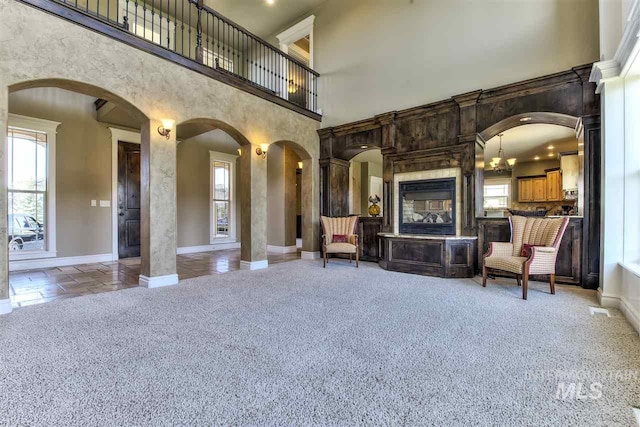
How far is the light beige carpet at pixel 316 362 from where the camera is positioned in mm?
1408

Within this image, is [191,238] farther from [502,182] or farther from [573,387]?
[502,182]

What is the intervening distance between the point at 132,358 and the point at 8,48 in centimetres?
325

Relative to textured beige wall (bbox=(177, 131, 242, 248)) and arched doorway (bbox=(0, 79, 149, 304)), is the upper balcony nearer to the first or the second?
arched doorway (bbox=(0, 79, 149, 304))

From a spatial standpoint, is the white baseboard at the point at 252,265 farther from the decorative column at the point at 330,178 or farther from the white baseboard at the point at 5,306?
the white baseboard at the point at 5,306

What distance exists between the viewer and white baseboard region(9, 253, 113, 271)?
4984mm

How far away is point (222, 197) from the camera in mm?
8102

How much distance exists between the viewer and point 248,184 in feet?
17.2

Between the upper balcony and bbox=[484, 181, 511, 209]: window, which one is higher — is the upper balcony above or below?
above

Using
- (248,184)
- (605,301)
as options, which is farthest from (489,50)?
(248,184)

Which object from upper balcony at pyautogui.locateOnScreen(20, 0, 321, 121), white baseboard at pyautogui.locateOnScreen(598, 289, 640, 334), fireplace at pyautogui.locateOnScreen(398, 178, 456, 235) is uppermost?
upper balcony at pyautogui.locateOnScreen(20, 0, 321, 121)

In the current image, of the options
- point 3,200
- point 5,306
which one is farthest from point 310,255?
point 3,200

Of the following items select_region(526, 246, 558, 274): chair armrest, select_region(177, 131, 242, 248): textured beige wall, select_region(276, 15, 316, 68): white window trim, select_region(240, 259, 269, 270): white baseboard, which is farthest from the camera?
select_region(177, 131, 242, 248): textured beige wall

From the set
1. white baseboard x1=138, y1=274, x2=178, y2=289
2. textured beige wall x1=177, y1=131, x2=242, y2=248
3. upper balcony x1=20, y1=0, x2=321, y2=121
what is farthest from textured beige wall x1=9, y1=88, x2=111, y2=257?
white baseboard x1=138, y1=274, x2=178, y2=289

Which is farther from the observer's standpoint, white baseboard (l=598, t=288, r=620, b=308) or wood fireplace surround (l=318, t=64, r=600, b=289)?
wood fireplace surround (l=318, t=64, r=600, b=289)
